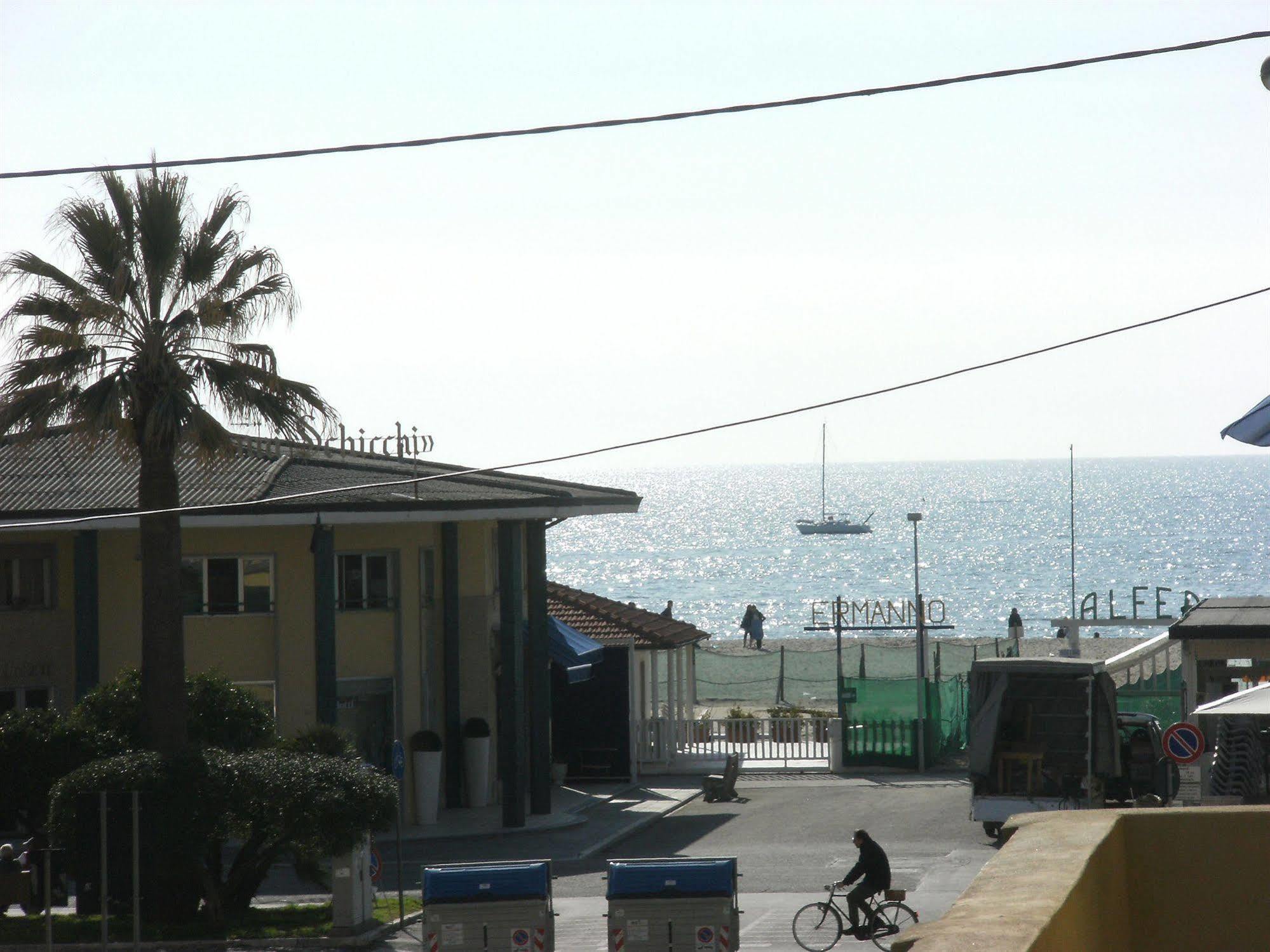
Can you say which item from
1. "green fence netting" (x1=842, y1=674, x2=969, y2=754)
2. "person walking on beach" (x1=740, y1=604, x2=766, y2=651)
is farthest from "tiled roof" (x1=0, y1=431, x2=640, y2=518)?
"person walking on beach" (x1=740, y1=604, x2=766, y2=651)

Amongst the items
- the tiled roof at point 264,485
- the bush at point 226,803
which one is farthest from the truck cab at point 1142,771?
the bush at point 226,803

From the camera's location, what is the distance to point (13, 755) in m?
21.7

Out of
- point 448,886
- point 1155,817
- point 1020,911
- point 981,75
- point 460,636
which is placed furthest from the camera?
point 460,636

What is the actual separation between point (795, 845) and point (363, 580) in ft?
29.6

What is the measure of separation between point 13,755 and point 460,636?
424 inches

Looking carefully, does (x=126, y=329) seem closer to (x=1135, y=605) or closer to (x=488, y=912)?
(x=488, y=912)

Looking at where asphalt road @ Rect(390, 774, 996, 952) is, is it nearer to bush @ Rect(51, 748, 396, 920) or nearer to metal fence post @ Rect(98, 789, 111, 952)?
bush @ Rect(51, 748, 396, 920)

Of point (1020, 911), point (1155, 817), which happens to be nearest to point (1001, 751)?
point (1155, 817)

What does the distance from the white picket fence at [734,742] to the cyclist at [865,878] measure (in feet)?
57.1

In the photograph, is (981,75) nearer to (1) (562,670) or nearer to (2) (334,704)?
(2) (334,704)

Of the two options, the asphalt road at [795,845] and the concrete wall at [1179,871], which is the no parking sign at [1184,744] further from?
the concrete wall at [1179,871]

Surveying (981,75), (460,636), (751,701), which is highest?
(981,75)

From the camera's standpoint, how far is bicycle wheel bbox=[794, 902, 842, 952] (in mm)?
17766

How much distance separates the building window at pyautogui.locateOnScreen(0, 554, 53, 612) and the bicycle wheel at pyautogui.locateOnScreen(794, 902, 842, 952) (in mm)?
16005
